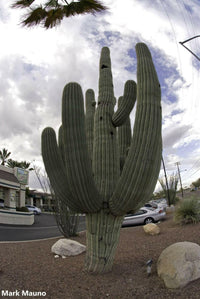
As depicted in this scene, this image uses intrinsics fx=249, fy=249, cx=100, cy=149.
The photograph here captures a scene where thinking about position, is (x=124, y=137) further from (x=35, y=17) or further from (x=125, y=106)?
(x=35, y=17)

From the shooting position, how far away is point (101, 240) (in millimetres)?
4449

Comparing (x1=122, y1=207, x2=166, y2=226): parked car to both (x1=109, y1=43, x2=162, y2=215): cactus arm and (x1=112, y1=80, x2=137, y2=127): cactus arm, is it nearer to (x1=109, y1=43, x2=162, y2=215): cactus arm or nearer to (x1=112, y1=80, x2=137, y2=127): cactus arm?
(x1=112, y1=80, x2=137, y2=127): cactus arm

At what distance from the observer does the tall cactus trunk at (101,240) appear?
4457 millimetres

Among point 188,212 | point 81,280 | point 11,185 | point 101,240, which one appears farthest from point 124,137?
point 11,185

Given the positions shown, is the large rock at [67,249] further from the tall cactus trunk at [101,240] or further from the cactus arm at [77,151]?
the cactus arm at [77,151]

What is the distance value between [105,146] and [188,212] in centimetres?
569

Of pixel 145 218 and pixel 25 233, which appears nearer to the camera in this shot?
pixel 25 233

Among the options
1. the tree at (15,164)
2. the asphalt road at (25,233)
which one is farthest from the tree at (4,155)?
the asphalt road at (25,233)

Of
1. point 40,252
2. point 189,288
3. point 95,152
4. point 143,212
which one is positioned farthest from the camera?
point 143,212

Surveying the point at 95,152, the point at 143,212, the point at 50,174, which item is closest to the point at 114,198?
the point at 95,152

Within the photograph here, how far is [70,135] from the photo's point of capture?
4.12 m

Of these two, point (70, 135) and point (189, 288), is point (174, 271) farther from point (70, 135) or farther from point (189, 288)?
point (70, 135)

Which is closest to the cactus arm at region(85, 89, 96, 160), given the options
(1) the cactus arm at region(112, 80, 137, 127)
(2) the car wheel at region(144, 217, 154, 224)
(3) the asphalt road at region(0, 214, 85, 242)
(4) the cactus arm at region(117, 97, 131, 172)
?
(4) the cactus arm at region(117, 97, 131, 172)

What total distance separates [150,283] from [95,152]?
8.03ft
